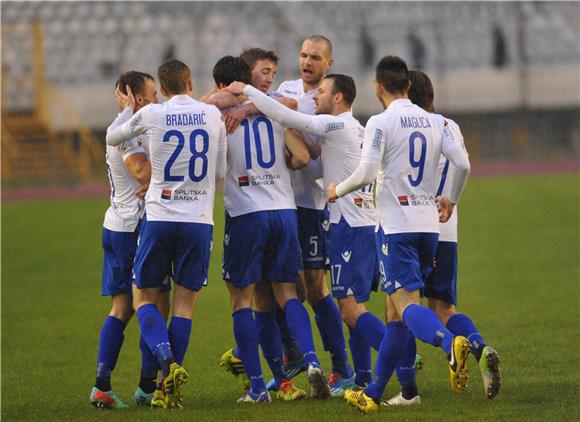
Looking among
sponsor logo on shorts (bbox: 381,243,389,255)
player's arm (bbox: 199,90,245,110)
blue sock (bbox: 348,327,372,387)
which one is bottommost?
blue sock (bbox: 348,327,372,387)

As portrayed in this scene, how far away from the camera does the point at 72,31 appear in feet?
159

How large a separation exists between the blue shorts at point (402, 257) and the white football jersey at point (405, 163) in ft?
0.17

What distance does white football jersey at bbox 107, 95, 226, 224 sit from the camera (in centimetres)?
757

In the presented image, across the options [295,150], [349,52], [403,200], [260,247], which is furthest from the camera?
[349,52]

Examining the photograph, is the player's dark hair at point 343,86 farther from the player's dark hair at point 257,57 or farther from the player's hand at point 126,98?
the player's hand at point 126,98

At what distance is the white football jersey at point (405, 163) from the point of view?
733 centimetres

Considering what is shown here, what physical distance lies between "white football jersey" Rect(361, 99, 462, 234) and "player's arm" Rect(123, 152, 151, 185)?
156cm

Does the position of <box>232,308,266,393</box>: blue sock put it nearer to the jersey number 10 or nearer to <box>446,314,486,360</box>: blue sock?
the jersey number 10

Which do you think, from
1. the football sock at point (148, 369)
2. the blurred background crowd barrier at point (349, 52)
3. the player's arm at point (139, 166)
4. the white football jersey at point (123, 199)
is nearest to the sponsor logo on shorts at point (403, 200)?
the player's arm at point (139, 166)

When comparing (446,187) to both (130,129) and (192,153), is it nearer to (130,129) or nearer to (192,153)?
(192,153)

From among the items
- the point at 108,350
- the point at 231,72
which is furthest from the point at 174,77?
the point at 108,350

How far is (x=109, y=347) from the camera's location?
8109mm

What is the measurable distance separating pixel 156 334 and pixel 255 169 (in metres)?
1.32

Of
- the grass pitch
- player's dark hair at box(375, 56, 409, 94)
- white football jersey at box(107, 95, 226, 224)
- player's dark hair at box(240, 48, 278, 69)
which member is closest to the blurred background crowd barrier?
the grass pitch
